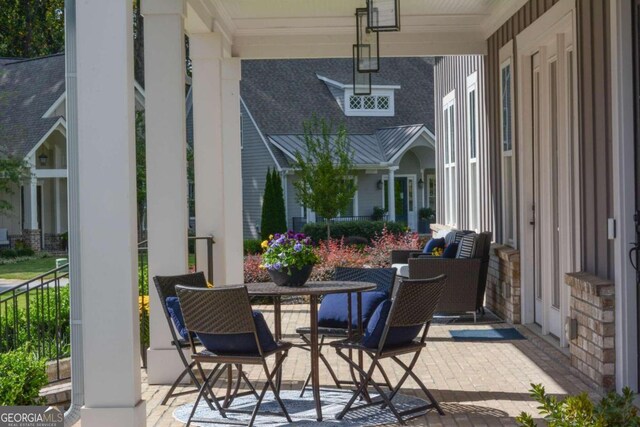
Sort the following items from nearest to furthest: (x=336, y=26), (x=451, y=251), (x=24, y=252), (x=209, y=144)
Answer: (x=209, y=144)
(x=451, y=251)
(x=336, y=26)
(x=24, y=252)

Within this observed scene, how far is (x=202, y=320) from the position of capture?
621 centimetres

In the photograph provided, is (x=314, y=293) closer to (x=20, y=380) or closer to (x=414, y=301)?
(x=414, y=301)

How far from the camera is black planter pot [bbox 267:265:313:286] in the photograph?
6902 millimetres

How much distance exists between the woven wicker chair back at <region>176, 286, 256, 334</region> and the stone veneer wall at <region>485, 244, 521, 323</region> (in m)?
5.41

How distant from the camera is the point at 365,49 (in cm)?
938

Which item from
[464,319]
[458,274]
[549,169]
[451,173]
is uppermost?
[451,173]

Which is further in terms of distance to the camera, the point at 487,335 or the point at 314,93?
the point at 314,93

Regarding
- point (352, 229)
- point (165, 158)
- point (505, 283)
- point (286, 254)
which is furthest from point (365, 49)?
point (352, 229)

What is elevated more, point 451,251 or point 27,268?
point 451,251

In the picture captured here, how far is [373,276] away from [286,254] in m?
1.23

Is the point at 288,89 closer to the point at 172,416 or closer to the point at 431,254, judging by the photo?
the point at 431,254

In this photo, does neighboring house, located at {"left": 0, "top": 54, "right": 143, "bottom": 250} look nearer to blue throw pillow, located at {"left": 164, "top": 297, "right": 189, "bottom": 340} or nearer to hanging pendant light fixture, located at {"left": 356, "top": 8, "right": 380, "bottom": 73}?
hanging pendant light fixture, located at {"left": 356, "top": 8, "right": 380, "bottom": 73}

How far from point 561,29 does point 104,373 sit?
17.0 feet

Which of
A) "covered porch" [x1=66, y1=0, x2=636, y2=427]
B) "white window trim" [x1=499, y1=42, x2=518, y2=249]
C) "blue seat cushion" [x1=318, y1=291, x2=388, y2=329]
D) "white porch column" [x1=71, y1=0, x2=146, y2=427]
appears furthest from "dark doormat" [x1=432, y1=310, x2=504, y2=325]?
"white porch column" [x1=71, y1=0, x2=146, y2=427]
